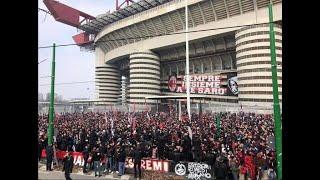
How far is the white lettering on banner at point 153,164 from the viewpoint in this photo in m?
19.1

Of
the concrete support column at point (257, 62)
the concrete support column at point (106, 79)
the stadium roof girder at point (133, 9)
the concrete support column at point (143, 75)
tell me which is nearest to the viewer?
the concrete support column at point (257, 62)

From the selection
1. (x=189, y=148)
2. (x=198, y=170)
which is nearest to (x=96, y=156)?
(x=189, y=148)

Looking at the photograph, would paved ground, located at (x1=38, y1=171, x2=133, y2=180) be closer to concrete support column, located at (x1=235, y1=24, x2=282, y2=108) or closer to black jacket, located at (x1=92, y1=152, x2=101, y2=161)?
black jacket, located at (x1=92, y1=152, x2=101, y2=161)

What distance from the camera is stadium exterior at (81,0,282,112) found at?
53594 millimetres

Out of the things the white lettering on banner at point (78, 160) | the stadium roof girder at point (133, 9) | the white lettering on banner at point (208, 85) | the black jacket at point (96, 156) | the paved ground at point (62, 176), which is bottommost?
the paved ground at point (62, 176)

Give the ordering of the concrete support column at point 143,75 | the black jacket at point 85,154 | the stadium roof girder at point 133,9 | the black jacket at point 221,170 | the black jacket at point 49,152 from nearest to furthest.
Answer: the black jacket at point 221,170 < the black jacket at point 85,154 < the black jacket at point 49,152 < the stadium roof girder at point 133,9 < the concrete support column at point 143,75

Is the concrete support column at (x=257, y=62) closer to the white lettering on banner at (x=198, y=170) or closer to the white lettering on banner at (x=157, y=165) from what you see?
the white lettering on banner at (x=157, y=165)

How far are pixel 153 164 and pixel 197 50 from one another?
2004 inches

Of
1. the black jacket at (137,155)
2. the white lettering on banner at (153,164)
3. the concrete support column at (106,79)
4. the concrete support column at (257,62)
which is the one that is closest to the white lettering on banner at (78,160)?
the white lettering on banner at (153,164)

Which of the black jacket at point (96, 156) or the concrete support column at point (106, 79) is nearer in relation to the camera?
the black jacket at point (96, 156)

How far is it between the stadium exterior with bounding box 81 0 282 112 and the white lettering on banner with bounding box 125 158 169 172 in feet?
91.7

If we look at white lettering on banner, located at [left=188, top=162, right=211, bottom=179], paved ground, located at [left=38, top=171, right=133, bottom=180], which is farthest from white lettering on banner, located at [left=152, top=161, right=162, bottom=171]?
white lettering on banner, located at [left=188, top=162, right=211, bottom=179]

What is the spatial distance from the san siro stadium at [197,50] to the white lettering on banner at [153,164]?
25.8 m
